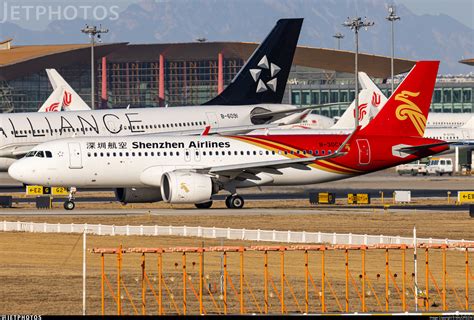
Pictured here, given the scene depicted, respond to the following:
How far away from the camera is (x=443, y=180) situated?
108688 mm

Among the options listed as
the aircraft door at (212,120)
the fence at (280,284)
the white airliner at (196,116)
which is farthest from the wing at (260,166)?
the aircraft door at (212,120)

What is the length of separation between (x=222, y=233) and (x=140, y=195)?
15.6 meters

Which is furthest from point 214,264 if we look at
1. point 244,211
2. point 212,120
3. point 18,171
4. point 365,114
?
point 365,114

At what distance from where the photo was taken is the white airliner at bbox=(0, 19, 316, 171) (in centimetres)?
8550

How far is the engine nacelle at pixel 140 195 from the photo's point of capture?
235 ft

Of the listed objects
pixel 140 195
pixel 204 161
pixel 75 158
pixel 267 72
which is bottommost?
pixel 140 195

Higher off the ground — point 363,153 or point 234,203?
point 363,153

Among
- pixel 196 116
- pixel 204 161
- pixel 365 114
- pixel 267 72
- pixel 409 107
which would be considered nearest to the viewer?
pixel 204 161

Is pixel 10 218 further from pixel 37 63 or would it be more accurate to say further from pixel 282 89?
pixel 37 63

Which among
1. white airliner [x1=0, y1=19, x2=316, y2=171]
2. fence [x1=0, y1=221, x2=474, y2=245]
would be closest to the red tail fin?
white airliner [x1=0, y1=19, x2=316, y2=171]

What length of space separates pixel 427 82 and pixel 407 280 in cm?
3307

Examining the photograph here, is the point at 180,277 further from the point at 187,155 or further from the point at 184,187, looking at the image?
the point at 187,155

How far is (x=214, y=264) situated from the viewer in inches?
1929

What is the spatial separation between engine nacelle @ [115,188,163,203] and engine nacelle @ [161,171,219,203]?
2663mm
